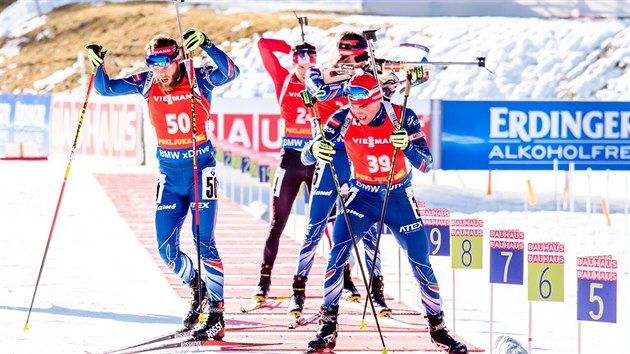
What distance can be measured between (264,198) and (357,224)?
12.7 metres

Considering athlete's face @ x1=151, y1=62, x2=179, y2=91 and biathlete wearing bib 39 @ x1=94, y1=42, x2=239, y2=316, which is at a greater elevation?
athlete's face @ x1=151, y1=62, x2=179, y2=91

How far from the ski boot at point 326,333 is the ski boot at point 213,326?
2.27 feet

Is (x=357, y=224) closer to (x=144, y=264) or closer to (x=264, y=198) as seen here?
(x=144, y=264)

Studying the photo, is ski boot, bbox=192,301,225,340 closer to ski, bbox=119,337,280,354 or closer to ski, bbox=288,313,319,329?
ski, bbox=119,337,280,354

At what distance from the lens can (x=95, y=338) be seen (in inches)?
394

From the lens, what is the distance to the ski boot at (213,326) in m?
9.64

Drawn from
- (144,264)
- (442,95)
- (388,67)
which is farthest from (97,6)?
(388,67)

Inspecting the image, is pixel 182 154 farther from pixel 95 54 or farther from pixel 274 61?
pixel 274 61

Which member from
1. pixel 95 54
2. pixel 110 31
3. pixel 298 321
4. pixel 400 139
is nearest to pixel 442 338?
pixel 400 139

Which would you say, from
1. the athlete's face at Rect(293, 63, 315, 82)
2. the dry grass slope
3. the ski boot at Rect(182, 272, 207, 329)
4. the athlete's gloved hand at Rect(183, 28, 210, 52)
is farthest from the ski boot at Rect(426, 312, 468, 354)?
the dry grass slope

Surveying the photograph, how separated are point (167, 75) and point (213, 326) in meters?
1.77

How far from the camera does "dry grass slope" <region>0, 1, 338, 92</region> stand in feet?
131

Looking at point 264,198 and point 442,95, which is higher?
point 442,95

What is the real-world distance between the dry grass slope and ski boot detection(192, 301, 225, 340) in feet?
92.9
